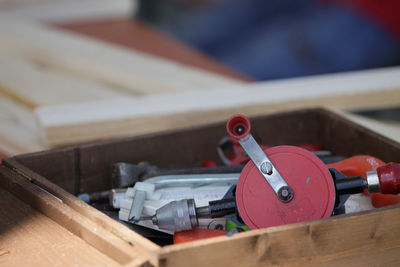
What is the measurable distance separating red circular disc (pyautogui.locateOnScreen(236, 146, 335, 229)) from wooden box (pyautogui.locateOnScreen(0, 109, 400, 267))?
3.1 inches

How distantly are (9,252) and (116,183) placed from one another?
31cm

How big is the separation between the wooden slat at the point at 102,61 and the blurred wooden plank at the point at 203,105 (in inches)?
10.5

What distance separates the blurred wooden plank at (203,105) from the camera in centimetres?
160

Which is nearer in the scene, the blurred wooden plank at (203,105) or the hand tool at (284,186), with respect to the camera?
the hand tool at (284,186)

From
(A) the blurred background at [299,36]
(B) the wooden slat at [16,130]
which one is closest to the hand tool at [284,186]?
(B) the wooden slat at [16,130]

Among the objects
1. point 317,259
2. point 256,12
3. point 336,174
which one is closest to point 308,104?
point 336,174

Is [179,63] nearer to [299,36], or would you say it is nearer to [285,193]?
[299,36]

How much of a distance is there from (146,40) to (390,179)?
2.00 metres

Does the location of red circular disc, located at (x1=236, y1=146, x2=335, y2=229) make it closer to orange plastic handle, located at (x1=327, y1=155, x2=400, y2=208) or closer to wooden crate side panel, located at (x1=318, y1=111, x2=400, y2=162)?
orange plastic handle, located at (x1=327, y1=155, x2=400, y2=208)

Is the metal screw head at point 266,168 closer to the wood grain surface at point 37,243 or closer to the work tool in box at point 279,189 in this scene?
the work tool in box at point 279,189

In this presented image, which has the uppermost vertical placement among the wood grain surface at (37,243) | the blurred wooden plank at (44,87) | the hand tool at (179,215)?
the blurred wooden plank at (44,87)

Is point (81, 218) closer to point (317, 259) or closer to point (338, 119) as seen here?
point (317, 259)

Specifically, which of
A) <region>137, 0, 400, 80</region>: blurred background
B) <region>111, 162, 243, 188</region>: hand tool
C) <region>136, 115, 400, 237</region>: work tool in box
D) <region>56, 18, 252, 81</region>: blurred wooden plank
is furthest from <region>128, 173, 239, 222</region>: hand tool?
<region>137, 0, 400, 80</region>: blurred background

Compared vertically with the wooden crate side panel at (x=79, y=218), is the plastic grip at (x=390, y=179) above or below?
above
